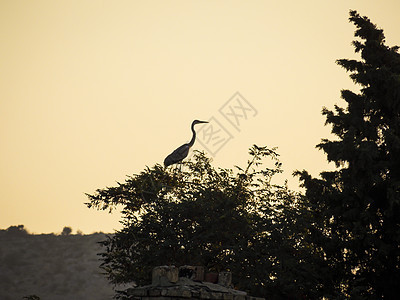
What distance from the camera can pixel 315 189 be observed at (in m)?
22.9

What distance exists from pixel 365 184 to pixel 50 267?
64.2 meters

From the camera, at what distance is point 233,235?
2066 centimetres

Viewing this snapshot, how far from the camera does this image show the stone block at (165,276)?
486 inches

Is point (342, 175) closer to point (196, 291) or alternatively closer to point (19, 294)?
point (196, 291)

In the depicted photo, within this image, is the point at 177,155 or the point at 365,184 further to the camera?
the point at 177,155

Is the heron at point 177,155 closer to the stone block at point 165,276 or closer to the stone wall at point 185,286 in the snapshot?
the stone wall at point 185,286

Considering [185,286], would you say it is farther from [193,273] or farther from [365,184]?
[365,184]

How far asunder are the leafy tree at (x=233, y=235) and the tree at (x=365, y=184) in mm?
1034

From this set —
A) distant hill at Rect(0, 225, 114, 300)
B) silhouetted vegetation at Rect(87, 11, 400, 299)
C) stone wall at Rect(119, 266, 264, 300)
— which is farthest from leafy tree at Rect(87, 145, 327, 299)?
distant hill at Rect(0, 225, 114, 300)

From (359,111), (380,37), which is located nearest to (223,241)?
(359,111)

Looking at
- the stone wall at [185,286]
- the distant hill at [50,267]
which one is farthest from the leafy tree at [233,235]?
the distant hill at [50,267]

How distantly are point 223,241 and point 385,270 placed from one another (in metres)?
6.51

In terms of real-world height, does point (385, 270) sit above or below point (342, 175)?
below

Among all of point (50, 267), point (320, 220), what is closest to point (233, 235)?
point (320, 220)
